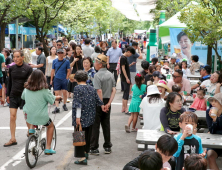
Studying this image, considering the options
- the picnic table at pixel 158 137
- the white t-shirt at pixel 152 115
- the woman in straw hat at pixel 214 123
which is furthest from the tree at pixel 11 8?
the woman in straw hat at pixel 214 123

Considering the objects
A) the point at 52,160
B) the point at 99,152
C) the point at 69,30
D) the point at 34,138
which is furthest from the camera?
the point at 69,30

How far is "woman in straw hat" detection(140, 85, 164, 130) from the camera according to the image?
6.65 metres

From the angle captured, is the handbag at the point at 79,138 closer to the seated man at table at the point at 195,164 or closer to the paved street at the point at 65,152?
the paved street at the point at 65,152

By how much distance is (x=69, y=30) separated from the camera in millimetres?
30188

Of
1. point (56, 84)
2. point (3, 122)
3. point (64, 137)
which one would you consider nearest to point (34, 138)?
point (64, 137)

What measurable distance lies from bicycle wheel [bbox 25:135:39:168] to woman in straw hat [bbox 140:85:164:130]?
203 centimetres

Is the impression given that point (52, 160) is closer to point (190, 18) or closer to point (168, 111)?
point (168, 111)

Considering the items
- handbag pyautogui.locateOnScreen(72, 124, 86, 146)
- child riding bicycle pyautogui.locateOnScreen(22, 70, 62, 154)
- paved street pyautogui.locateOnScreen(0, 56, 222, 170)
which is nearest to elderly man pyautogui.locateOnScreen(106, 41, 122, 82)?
paved street pyautogui.locateOnScreen(0, 56, 222, 170)

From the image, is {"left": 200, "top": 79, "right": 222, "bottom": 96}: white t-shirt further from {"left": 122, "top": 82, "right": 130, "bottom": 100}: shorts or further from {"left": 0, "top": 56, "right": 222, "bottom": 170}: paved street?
Result: {"left": 122, "top": 82, "right": 130, "bottom": 100}: shorts

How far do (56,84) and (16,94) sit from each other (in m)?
3.39

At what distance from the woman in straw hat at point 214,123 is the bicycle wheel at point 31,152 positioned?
2.92 metres

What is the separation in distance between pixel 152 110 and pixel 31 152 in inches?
90.8

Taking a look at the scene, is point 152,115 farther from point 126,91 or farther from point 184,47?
point 184,47

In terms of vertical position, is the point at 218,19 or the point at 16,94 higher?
the point at 218,19
